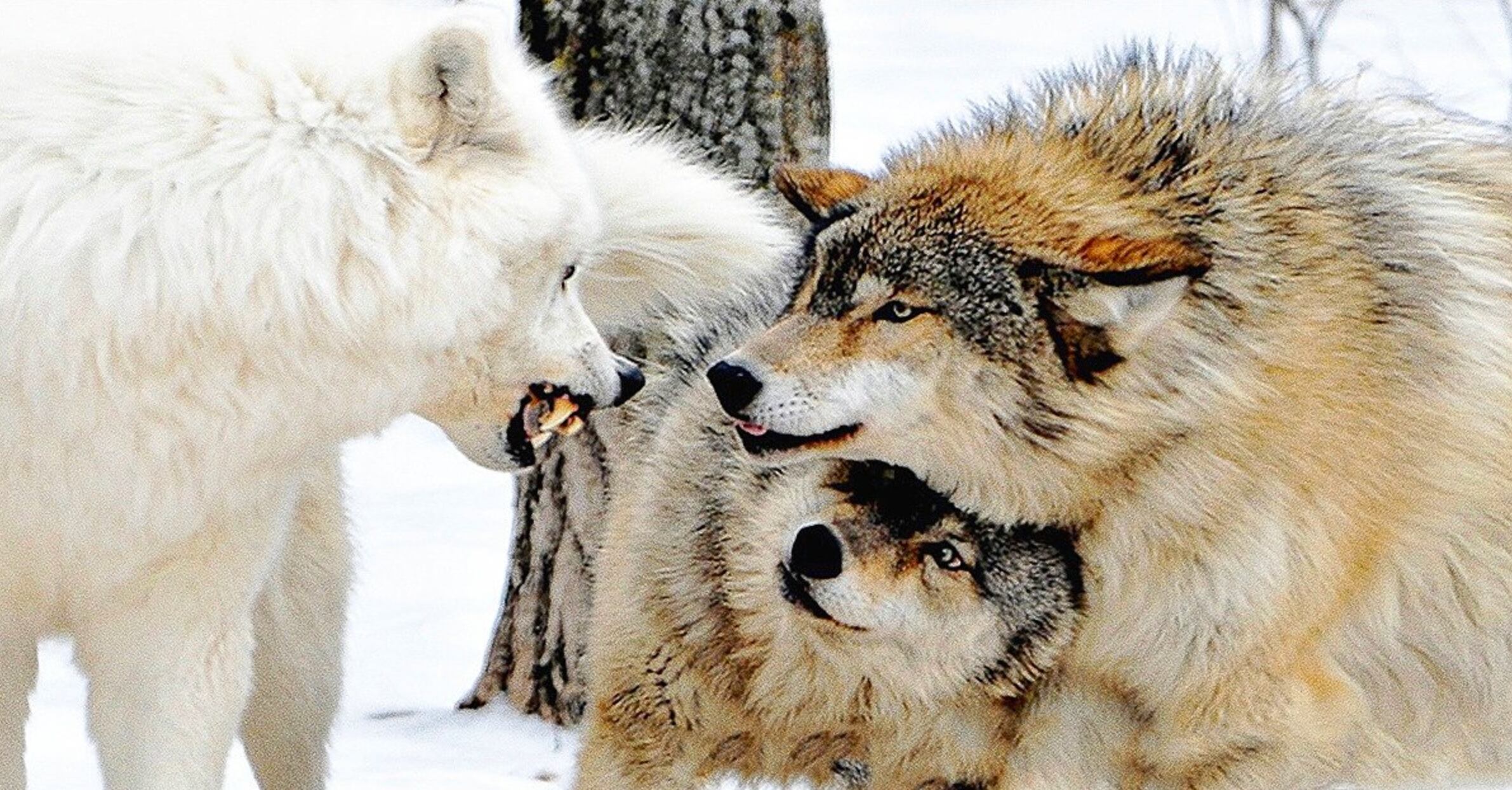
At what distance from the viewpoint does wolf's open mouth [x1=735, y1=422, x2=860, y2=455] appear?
3.91m

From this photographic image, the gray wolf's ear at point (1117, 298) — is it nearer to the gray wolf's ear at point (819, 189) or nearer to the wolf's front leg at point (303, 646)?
the gray wolf's ear at point (819, 189)

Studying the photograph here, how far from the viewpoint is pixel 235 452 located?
147 inches

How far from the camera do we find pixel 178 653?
3.95 m

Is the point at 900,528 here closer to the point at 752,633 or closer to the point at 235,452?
the point at 752,633

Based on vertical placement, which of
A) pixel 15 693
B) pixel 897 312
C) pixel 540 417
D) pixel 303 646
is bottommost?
pixel 303 646

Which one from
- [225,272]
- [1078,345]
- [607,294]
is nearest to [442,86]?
[225,272]

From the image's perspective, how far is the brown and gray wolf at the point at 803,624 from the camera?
169 inches

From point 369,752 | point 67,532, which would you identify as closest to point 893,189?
point 67,532

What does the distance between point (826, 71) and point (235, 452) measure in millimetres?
2281

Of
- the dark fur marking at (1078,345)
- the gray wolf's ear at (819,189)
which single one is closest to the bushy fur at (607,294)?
the gray wolf's ear at (819,189)

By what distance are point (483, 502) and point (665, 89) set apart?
3.38 meters

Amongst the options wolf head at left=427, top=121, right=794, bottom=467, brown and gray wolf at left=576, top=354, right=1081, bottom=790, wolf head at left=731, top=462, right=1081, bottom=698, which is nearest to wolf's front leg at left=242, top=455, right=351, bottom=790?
brown and gray wolf at left=576, top=354, right=1081, bottom=790

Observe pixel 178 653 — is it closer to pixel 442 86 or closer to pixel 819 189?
pixel 442 86

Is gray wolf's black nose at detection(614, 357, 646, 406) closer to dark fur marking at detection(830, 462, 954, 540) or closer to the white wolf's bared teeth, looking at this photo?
the white wolf's bared teeth
